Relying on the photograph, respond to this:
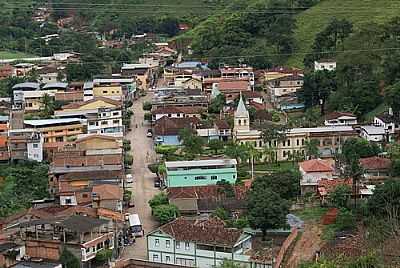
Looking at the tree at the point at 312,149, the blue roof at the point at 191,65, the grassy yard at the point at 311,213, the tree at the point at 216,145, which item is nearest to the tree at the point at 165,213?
the grassy yard at the point at 311,213

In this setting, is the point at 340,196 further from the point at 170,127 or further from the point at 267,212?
the point at 170,127

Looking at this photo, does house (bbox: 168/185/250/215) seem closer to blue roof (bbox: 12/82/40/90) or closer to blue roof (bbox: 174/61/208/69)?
blue roof (bbox: 12/82/40/90)

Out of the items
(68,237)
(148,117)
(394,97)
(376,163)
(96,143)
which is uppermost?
(394,97)

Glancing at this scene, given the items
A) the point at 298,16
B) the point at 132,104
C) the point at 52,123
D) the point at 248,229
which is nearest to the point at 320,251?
the point at 248,229

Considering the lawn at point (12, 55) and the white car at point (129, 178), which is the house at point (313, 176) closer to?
the white car at point (129, 178)

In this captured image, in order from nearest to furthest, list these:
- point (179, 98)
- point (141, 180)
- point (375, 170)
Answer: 1. point (375, 170)
2. point (141, 180)
3. point (179, 98)

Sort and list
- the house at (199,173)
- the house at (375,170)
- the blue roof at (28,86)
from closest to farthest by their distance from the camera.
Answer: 1. the house at (375,170)
2. the house at (199,173)
3. the blue roof at (28,86)

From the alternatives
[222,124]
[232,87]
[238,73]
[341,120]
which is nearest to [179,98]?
[232,87]
